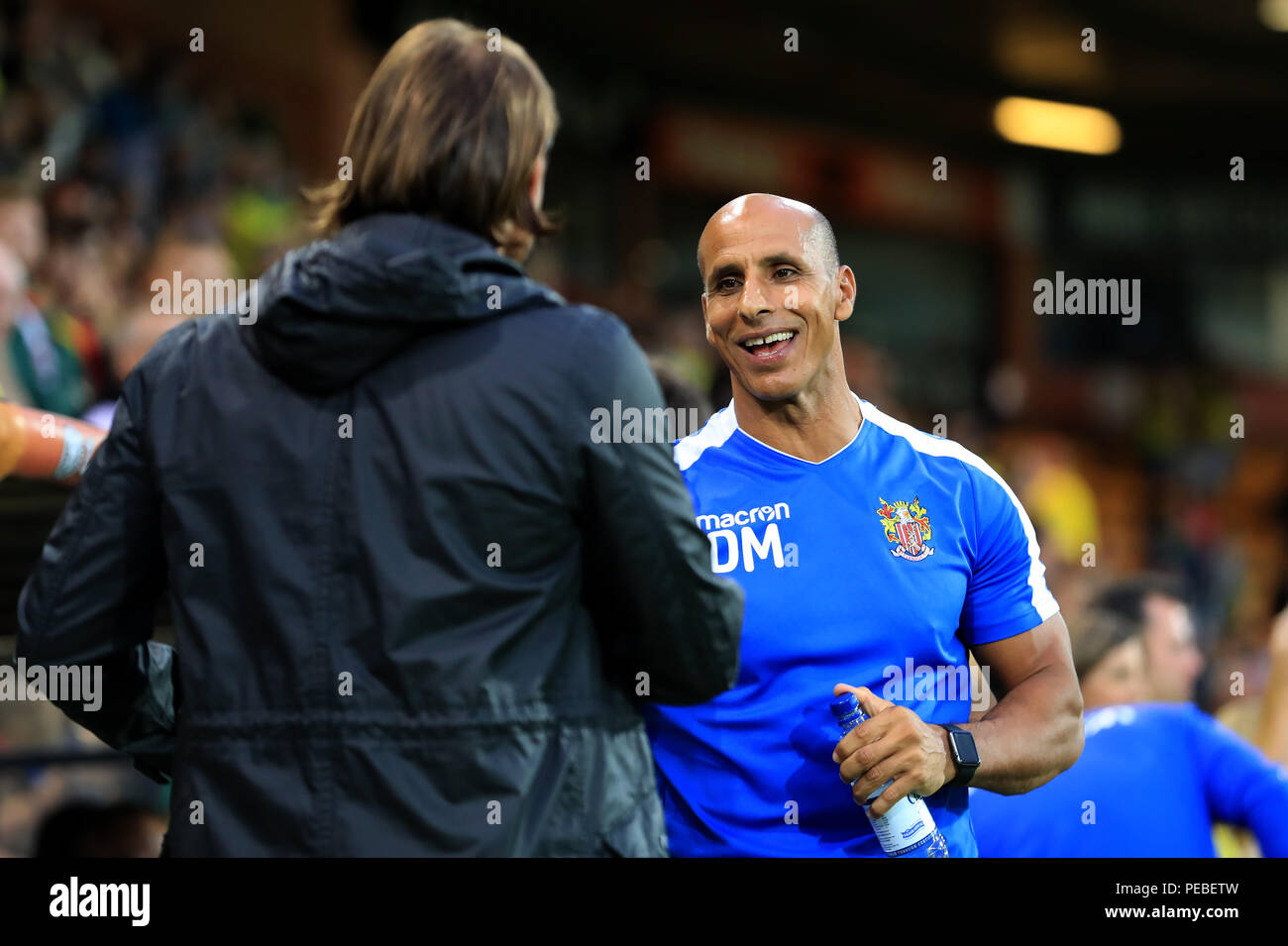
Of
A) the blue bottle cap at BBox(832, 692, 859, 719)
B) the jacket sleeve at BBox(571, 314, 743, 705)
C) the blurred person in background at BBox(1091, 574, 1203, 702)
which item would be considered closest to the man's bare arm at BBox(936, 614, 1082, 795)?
the blue bottle cap at BBox(832, 692, 859, 719)

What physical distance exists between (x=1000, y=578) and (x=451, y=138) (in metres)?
1.36

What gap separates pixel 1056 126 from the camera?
18.7 metres

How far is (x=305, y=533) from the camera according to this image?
5.97ft

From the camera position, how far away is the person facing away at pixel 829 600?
2469 millimetres

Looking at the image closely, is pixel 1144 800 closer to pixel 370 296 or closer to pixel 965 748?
pixel 965 748

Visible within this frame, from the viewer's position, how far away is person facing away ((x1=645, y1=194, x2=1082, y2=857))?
2.47 m

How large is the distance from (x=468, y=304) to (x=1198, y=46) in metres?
15.7

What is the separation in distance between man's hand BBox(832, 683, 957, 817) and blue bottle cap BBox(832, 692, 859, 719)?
32mm

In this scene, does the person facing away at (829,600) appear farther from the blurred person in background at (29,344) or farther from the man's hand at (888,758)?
the blurred person in background at (29,344)

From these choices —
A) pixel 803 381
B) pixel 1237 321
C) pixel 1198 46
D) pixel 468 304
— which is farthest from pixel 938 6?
pixel 468 304

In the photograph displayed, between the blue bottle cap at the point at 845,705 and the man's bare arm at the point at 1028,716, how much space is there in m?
0.18

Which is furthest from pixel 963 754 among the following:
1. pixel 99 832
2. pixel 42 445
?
pixel 99 832

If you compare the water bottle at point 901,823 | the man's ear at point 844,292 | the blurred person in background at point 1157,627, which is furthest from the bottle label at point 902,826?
the blurred person in background at point 1157,627
